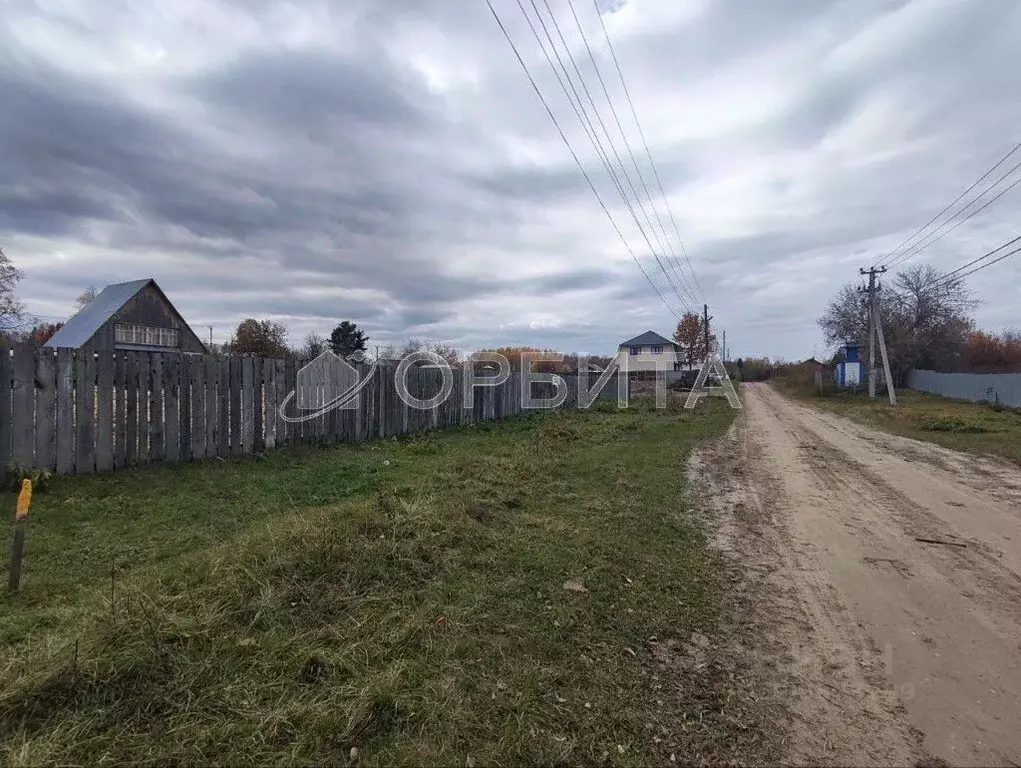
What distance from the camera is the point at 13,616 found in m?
3.00

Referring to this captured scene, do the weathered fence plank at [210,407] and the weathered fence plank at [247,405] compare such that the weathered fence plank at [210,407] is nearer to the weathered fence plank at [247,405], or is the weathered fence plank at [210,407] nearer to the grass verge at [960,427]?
the weathered fence plank at [247,405]

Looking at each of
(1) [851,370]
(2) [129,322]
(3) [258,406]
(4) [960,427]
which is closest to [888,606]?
(3) [258,406]

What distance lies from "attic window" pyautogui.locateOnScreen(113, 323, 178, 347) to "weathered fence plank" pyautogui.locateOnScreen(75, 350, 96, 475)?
31.2 meters

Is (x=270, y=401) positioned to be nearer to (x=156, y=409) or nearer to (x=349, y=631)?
(x=156, y=409)

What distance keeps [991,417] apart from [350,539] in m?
23.5

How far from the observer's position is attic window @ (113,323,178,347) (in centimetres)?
3203

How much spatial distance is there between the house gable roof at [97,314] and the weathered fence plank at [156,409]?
28709 mm

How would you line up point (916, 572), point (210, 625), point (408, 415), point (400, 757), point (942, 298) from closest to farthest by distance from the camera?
1. point (400, 757)
2. point (210, 625)
3. point (916, 572)
4. point (408, 415)
5. point (942, 298)

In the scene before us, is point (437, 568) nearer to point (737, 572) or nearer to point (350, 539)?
point (350, 539)

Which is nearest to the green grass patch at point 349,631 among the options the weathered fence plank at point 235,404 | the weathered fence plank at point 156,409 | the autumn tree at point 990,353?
the weathered fence plank at point 156,409

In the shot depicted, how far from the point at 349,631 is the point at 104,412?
514 centimetres

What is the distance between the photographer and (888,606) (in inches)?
153

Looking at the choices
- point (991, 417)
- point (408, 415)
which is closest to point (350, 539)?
point (408, 415)

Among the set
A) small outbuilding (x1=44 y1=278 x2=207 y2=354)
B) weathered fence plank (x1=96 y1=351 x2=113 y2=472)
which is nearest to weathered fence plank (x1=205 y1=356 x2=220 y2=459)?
weathered fence plank (x1=96 y1=351 x2=113 y2=472)
